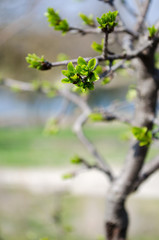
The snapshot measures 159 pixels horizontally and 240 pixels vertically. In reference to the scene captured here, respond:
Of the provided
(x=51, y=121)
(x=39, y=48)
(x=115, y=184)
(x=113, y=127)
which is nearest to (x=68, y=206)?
(x=51, y=121)

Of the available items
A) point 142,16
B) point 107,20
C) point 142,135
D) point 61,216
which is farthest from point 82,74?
point 61,216

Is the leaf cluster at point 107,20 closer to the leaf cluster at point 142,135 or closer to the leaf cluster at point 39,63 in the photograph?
the leaf cluster at point 39,63

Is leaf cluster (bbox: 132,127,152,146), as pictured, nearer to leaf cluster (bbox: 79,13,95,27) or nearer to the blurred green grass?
leaf cluster (bbox: 79,13,95,27)

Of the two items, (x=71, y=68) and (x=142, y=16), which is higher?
(x=142, y=16)

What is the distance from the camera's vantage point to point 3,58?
10.7m

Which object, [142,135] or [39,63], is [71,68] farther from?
[142,135]

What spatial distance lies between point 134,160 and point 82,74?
22.9 inches

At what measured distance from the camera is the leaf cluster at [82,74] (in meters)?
0.48

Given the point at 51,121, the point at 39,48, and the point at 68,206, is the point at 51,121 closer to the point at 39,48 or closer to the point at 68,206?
the point at 68,206

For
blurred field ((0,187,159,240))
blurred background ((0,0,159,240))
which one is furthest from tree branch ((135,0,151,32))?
blurred field ((0,187,159,240))

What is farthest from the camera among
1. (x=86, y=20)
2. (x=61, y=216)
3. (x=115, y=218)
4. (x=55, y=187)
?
(x=55, y=187)

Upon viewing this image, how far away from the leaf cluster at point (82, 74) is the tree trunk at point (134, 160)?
1.38 feet

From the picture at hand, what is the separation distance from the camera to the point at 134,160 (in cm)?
101

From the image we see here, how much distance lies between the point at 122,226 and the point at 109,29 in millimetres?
747
